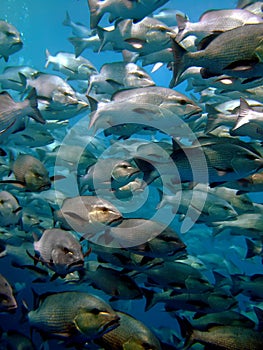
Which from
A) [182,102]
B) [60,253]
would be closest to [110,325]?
[60,253]

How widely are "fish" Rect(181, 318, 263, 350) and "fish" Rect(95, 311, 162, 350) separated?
371mm

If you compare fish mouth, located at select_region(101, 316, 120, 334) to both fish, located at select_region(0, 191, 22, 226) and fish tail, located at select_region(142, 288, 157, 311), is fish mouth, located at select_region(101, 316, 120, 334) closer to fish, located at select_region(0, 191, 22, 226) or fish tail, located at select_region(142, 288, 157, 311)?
fish tail, located at select_region(142, 288, 157, 311)

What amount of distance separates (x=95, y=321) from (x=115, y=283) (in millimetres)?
1008

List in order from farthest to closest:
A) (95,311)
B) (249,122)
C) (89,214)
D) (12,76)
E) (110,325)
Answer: (12,76)
(249,122)
(89,214)
(95,311)
(110,325)

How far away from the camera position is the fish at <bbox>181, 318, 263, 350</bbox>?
2725mm

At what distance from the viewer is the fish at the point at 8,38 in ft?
17.3

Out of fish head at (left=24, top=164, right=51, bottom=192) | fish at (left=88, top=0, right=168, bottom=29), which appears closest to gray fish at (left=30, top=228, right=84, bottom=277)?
fish head at (left=24, top=164, right=51, bottom=192)

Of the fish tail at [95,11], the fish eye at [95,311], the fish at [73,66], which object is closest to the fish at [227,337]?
the fish eye at [95,311]

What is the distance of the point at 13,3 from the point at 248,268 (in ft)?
149

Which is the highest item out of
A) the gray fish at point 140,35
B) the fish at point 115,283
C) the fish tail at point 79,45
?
the gray fish at point 140,35

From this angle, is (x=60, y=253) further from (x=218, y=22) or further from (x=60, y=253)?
(x=218, y=22)

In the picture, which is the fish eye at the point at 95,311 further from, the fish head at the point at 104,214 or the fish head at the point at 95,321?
the fish head at the point at 104,214

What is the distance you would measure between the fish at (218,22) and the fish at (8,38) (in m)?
2.99

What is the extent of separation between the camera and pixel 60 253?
2.96m
